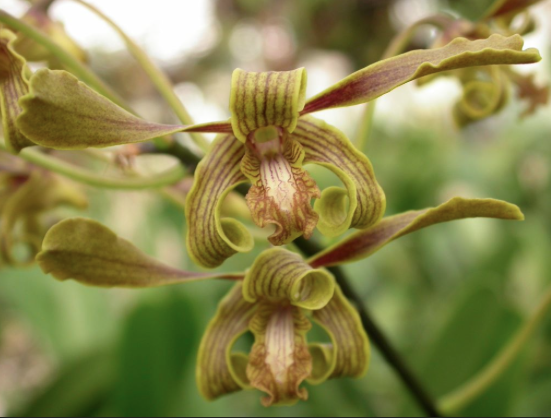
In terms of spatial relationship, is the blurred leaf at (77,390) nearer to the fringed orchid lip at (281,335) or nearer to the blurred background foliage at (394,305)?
the blurred background foliage at (394,305)

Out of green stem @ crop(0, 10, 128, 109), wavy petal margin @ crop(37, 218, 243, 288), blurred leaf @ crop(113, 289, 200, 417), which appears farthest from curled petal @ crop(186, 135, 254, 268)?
blurred leaf @ crop(113, 289, 200, 417)

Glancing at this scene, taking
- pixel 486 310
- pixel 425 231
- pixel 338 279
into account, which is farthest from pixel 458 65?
pixel 425 231

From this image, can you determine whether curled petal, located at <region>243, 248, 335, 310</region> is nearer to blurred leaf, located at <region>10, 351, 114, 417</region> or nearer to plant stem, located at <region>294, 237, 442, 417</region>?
plant stem, located at <region>294, 237, 442, 417</region>

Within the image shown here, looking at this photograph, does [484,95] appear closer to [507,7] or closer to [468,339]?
[507,7]

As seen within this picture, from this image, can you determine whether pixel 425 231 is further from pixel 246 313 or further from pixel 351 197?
pixel 351 197

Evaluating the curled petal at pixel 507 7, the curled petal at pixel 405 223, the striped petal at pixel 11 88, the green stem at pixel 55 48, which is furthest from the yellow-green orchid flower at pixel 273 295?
the curled petal at pixel 507 7

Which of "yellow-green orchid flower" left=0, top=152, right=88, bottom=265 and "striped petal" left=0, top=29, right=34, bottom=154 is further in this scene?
"yellow-green orchid flower" left=0, top=152, right=88, bottom=265

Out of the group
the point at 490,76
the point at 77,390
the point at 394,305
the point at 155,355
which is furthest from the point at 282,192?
the point at 394,305
